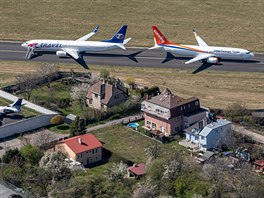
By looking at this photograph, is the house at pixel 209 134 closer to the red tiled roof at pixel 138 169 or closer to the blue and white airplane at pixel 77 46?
the red tiled roof at pixel 138 169

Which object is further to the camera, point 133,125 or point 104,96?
point 104,96

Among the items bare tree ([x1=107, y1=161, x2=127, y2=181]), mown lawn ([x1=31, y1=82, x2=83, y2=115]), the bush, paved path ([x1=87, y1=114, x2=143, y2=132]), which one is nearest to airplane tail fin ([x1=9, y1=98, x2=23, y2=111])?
the bush

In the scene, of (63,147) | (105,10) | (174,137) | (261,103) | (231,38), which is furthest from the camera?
(105,10)

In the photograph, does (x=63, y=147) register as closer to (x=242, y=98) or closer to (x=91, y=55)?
(x=242, y=98)

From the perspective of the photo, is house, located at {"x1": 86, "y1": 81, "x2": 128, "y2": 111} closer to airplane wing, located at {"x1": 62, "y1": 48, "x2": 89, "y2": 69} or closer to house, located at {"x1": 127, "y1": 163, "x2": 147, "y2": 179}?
airplane wing, located at {"x1": 62, "y1": 48, "x2": 89, "y2": 69}

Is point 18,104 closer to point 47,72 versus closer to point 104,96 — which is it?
point 104,96

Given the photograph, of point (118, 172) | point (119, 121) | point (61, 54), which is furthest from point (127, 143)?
point (61, 54)

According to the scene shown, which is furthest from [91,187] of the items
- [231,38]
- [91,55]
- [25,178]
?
[231,38]
